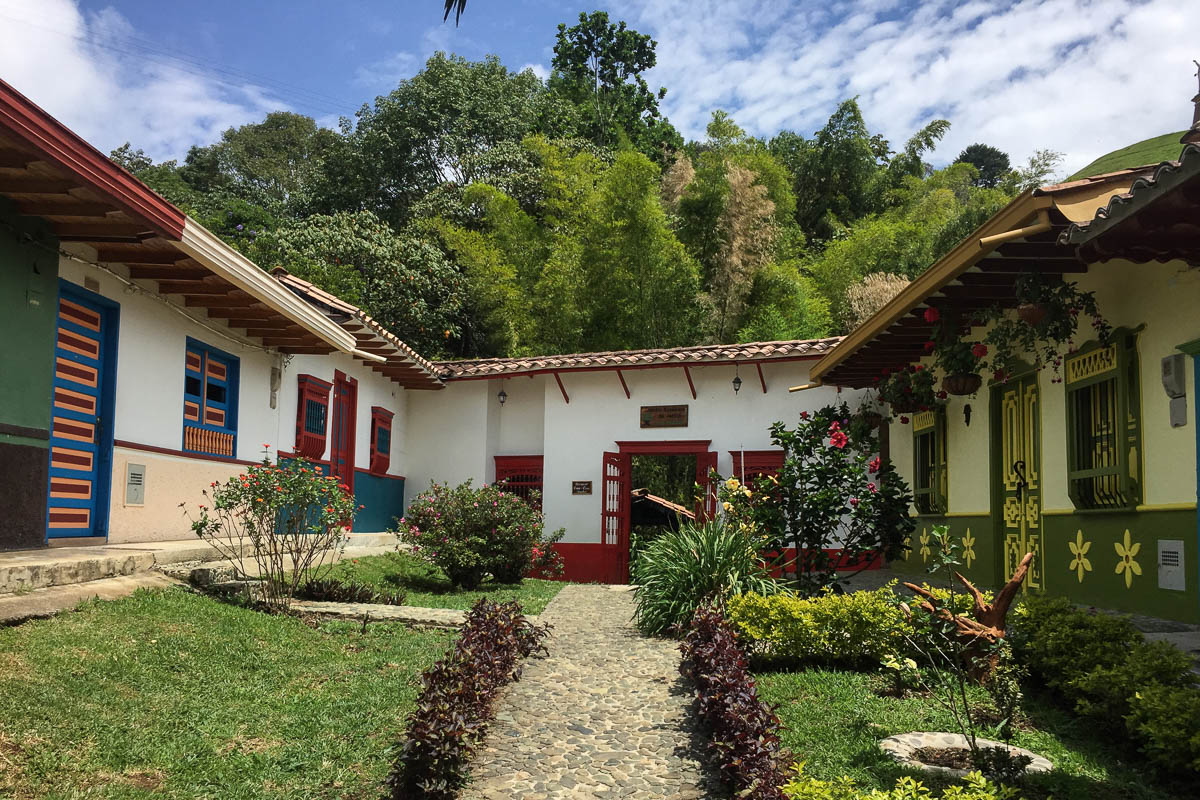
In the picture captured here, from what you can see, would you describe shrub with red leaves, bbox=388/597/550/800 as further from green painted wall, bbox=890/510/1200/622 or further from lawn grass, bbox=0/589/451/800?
green painted wall, bbox=890/510/1200/622

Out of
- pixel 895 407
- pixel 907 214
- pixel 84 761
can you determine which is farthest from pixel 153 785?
pixel 907 214

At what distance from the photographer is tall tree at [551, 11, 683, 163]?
32312mm

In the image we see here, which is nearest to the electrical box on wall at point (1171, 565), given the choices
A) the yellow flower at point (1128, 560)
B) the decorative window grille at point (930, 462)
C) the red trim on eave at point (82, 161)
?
the yellow flower at point (1128, 560)

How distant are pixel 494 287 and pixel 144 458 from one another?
456 inches

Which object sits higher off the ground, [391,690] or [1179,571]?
[1179,571]

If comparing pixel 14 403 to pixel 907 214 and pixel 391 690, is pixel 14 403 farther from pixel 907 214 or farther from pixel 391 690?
pixel 907 214

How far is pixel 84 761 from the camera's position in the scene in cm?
427

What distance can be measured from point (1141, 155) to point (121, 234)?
29.6 ft

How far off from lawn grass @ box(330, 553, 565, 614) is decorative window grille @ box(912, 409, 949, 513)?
16.4 ft

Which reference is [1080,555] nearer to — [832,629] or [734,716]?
[832,629]

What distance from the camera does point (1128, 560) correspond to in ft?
21.5

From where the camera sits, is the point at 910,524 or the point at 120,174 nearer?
the point at 120,174

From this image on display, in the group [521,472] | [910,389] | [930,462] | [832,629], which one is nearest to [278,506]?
[832,629]

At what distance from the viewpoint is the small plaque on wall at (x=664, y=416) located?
15219 millimetres
